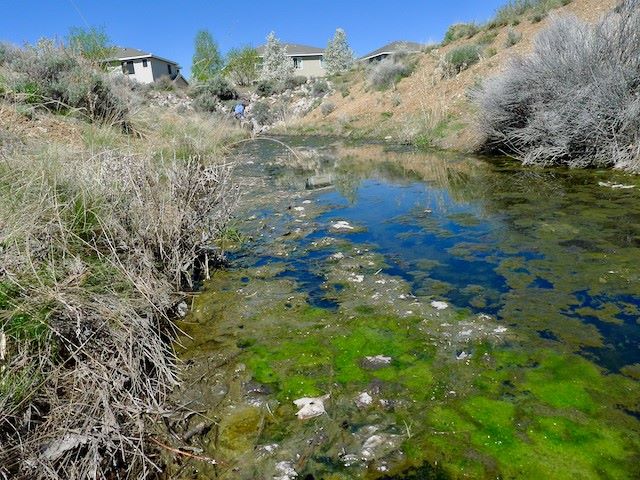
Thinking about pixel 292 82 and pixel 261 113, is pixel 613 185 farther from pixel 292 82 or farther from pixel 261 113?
pixel 292 82

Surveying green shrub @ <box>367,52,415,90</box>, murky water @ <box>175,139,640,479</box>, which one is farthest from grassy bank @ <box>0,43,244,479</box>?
green shrub @ <box>367,52,415,90</box>

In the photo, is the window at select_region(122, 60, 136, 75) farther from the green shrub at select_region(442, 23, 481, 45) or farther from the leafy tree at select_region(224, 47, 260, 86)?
the green shrub at select_region(442, 23, 481, 45)

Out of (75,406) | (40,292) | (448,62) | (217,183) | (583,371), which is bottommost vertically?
(583,371)

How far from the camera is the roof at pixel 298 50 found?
5969cm

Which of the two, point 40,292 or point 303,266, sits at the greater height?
point 40,292

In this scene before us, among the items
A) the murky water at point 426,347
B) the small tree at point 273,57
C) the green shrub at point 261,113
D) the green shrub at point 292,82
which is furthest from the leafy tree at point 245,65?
the murky water at point 426,347

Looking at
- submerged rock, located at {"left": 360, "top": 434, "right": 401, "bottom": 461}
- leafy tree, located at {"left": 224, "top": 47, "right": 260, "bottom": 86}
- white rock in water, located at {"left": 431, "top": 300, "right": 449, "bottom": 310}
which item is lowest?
submerged rock, located at {"left": 360, "top": 434, "right": 401, "bottom": 461}

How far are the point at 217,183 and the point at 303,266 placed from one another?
3.86 feet

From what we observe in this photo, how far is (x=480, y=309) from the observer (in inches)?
129

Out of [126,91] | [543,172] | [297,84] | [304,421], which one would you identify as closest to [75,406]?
[304,421]

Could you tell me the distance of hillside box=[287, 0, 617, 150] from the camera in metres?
14.3

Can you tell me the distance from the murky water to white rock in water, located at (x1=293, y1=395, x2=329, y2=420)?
31mm

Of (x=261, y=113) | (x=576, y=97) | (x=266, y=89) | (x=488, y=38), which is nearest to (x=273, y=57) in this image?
(x=266, y=89)

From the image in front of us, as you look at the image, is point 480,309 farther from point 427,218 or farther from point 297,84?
point 297,84
